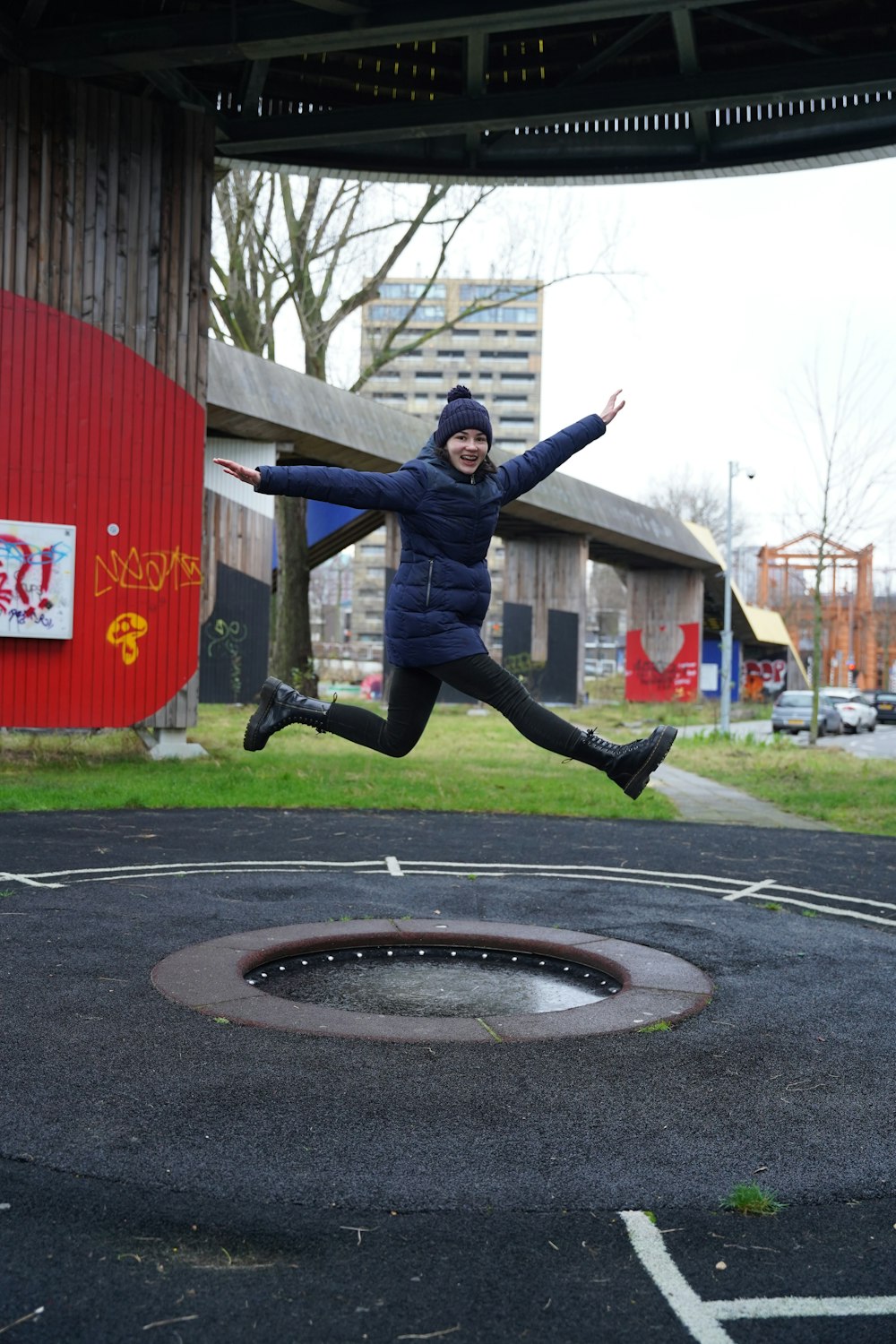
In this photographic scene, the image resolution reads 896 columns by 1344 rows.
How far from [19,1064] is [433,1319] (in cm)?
222

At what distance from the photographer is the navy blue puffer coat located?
5.81 metres

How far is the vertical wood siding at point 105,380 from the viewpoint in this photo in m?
14.7

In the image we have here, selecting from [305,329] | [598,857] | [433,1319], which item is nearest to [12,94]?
[598,857]

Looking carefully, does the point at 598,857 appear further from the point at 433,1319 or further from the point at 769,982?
the point at 433,1319

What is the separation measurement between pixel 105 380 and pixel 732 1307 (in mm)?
14019

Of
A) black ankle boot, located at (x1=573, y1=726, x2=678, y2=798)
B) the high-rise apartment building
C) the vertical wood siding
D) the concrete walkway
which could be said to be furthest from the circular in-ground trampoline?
the high-rise apartment building

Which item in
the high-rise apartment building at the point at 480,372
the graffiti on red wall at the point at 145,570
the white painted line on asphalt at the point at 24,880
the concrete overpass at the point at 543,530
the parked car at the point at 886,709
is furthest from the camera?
the high-rise apartment building at the point at 480,372

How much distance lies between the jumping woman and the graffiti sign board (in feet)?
31.5

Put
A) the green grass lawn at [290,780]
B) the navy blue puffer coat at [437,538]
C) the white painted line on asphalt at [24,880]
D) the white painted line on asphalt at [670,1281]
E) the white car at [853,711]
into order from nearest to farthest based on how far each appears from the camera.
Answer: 1. the white painted line on asphalt at [670,1281]
2. the navy blue puffer coat at [437,538]
3. the white painted line on asphalt at [24,880]
4. the green grass lawn at [290,780]
5. the white car at [853,711]

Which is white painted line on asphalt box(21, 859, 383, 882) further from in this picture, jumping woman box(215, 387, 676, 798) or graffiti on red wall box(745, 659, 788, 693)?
graffiti on red wall box(745, 659, 788, 693)

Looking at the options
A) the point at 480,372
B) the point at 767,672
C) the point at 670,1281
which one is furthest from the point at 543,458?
the point at 480,372

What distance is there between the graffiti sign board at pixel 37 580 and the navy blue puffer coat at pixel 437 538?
9683mm

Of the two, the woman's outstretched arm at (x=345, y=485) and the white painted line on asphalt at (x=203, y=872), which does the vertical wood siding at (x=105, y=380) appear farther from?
the woman's outstretched arm at (x=345, y=485)

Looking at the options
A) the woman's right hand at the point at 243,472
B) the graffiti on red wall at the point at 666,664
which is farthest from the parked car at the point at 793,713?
the woman's right hand at the point at 243,472
